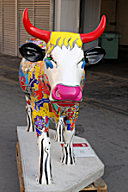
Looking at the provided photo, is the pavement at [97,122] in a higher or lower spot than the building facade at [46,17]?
lower

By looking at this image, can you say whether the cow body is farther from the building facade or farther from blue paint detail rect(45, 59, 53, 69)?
the building facade

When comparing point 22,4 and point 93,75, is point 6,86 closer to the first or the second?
point 93,75

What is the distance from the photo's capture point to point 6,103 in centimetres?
574

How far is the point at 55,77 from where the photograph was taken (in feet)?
7.30

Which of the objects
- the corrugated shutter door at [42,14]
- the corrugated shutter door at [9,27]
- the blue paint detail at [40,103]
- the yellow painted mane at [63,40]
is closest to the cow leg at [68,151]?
the blue paint detail at [40,103]

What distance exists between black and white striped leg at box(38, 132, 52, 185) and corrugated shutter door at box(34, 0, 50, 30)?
7.79 m

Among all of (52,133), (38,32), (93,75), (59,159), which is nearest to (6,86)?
(93,75)

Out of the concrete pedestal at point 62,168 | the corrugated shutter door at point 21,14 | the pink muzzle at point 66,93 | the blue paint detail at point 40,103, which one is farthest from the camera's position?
the corrugated shutter door at point 21,14

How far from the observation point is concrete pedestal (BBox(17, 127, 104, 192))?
256cm

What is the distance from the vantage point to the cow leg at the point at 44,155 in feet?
8.59

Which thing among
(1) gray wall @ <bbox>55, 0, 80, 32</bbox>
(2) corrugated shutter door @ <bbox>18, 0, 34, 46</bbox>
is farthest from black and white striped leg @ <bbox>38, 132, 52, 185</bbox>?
(2) corrugated shutter door @ <bbox>18, 0, 34, 46</bbox>

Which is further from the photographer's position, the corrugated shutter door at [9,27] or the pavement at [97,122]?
the corrugated shutter door at [9,27]

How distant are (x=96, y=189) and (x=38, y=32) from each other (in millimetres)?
1528

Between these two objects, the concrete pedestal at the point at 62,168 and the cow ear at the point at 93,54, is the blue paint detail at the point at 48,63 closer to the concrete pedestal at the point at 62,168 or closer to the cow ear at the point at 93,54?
the cow ear at the point at 93,54
